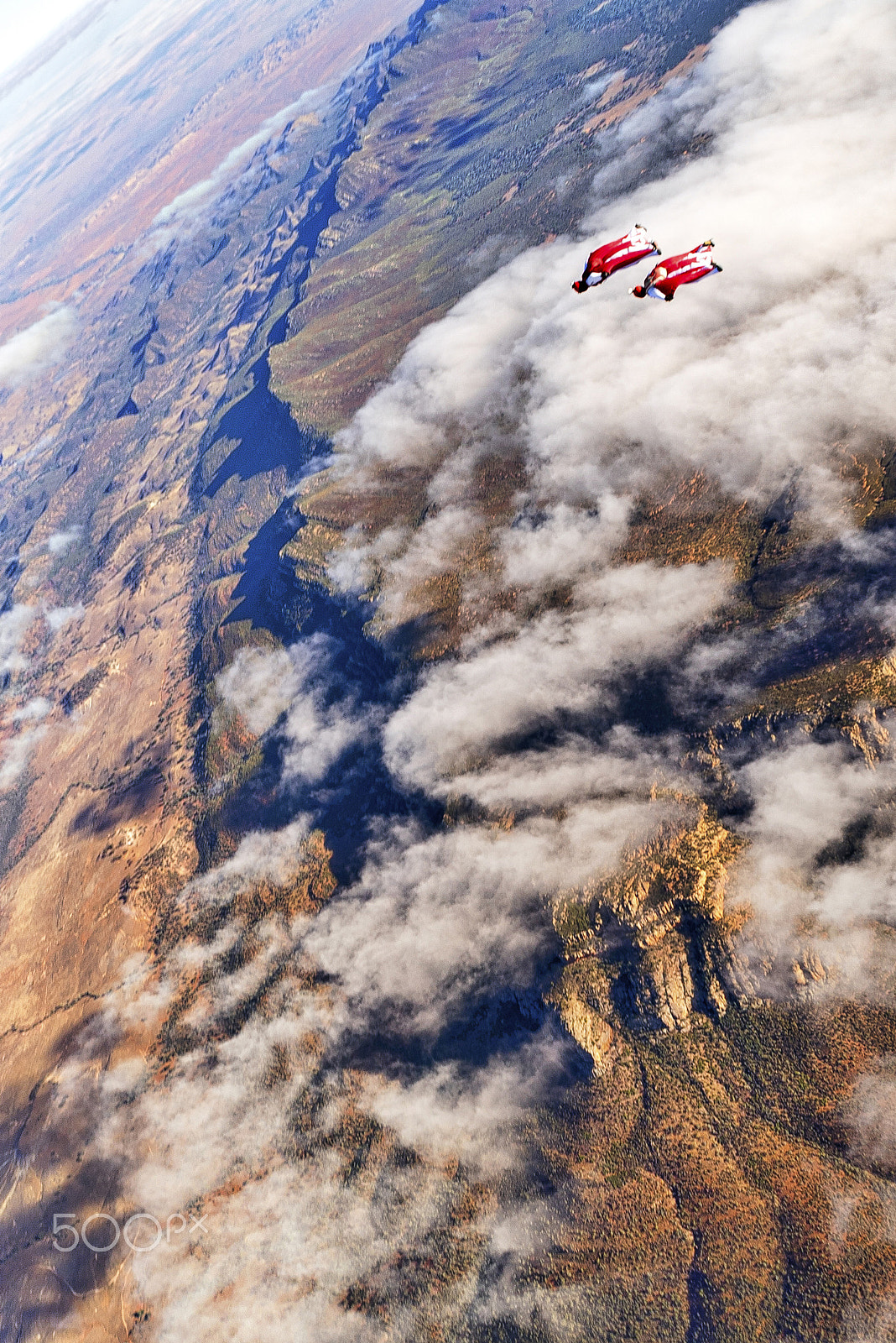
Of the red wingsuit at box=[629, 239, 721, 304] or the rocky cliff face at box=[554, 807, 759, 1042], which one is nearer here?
the red wingsuit at box=[629, 239, 721, 304]

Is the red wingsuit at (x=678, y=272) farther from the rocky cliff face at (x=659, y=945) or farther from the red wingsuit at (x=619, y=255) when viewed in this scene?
the rocky cliff face at (x=659, y=945)

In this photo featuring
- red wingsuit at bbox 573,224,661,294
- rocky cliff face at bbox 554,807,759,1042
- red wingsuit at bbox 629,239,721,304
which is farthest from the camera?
rocky cliff face at bbox 554,807,759,1042

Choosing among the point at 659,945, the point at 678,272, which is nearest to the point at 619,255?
the point at 678,272

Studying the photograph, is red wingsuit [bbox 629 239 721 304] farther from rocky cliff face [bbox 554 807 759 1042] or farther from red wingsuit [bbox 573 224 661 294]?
rocky cliff face [bbox 554 807 759 1042]

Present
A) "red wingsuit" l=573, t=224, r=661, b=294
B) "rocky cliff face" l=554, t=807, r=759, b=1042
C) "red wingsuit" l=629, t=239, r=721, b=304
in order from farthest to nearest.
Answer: "rocky cliff face" l=554, t=807, r=759, b=1042 < "red wingsuit" l=573, t=224, r=661, b=294 < "red wingsuit" l=629, t=239, r=721, b=304

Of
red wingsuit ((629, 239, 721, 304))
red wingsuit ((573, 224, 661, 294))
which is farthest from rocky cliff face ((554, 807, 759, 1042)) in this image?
red wingsuit ((573, 224, 661, 294))

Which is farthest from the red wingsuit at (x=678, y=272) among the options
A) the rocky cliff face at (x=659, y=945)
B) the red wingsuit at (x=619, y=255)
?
the rocky cliff face at (x=659, y=945)

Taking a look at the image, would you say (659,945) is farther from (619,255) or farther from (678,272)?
(619,255)

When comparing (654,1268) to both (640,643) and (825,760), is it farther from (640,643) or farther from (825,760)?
(640,643)

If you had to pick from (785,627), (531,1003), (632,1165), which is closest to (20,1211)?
(531,1003)

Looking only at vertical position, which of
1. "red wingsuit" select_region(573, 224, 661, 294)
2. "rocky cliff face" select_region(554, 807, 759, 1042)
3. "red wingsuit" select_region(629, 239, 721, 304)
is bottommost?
"rocky cliff face" select_region(554, 807, 759, 1042)

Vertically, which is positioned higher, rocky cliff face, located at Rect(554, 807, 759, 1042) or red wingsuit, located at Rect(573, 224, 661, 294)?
red wingsuit, located at Rect(573, 224, 661, 294)
